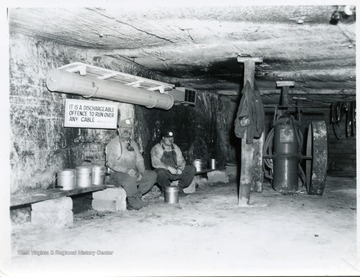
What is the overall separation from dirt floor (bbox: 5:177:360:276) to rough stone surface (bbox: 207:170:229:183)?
9.56ft

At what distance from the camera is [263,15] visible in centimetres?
390

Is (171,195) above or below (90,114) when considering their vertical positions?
below

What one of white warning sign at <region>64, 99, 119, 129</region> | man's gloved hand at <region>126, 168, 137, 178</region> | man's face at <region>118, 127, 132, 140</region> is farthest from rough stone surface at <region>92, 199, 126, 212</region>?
white warning sign at <region>64, 99, 119, 129</region>

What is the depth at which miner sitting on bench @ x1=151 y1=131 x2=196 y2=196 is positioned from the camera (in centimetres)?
662

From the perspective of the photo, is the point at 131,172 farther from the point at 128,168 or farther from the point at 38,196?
the point at 38,196

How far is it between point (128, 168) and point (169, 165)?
1.22 m

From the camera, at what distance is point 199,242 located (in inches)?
155

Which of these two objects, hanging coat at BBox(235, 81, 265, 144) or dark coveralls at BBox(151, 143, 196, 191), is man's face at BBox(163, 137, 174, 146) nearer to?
dark coveralls at BBox(151, 143, 196, 191)

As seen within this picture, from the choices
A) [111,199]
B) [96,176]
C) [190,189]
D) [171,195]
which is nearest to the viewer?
[96,176]

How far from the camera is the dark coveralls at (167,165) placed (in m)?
6.60

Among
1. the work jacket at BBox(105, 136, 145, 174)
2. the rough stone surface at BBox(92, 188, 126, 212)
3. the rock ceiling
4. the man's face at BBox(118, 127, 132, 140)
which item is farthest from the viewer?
the man's face at BBox(118, 127, 132, 140)

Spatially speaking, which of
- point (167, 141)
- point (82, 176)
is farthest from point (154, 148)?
point (82, 176)

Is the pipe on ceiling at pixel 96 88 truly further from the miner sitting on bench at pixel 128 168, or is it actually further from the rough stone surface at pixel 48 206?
the rough stone surface at pixel 48 206

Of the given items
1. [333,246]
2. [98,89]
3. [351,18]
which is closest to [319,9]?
[351,18]
